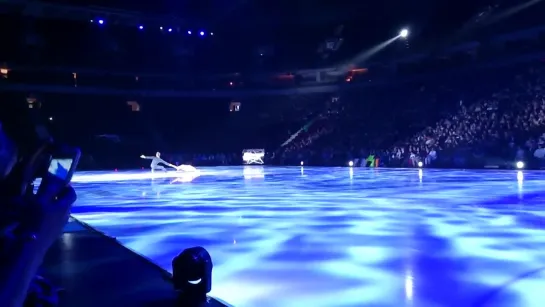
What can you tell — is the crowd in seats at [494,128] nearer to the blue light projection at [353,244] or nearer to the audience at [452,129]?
the audience at [452,129]

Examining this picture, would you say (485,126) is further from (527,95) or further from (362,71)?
(362,71)

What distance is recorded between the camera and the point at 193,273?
2.67 meters

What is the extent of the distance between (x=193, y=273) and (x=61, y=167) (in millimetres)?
1197

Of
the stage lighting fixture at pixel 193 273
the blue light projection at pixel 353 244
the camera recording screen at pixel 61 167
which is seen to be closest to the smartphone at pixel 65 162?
the camera recording screen at pixel 61 167

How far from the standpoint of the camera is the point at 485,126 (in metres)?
20.6

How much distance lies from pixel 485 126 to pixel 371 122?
839 centimetres

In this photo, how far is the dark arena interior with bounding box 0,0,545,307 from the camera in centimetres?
282

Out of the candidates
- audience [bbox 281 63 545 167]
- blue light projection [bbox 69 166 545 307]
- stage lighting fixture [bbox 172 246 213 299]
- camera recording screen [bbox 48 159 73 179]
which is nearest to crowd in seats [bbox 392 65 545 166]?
audience [bbox 281 63 545 167]

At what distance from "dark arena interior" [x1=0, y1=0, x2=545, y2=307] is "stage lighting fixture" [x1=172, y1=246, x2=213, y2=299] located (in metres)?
0.01

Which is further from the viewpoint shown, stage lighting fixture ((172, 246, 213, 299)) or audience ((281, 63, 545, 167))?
audience ((281, 63, 545, 167))

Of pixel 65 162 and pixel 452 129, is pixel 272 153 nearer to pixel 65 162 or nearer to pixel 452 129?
pixel 452 129

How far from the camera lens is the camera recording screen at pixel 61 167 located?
158cm

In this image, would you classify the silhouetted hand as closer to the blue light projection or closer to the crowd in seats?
the blue light projection

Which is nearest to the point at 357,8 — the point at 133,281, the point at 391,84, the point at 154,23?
the point at 391,84
